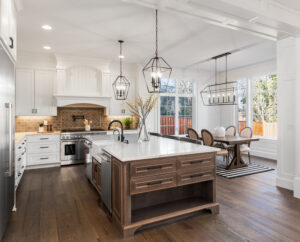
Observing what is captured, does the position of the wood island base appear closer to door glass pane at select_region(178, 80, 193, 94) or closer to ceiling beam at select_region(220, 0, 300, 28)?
ceiling beam at select_region(220, 0, 300, 28)

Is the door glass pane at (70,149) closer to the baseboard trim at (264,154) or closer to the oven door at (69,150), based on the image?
the oven door at (69,150)

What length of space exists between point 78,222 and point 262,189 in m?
2.99

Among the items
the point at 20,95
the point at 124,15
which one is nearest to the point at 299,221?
the point at 124,15

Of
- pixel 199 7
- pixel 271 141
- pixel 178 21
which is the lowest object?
pixel 271 141

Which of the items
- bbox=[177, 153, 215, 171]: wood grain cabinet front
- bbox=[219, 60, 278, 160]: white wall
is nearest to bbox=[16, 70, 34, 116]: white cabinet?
bbox=[177, 153, 215, 171]: wood grain cabinet front

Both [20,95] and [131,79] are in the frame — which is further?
[131,79]

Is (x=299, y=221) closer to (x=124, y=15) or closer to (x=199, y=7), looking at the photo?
(x=199, y=7)

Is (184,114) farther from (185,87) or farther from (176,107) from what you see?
(185,87)

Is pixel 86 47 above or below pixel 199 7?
above

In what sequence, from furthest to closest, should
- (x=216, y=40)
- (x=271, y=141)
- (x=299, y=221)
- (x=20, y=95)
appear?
(x=271, y=141) < (x=20, y=95) < (x=216, y=40) < (x=299, y=221)

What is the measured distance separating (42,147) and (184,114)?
459 centimetres

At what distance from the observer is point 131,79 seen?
21.1ft

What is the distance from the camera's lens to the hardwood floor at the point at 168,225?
2215 mm

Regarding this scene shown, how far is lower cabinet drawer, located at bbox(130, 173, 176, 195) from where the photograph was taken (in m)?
2.21
